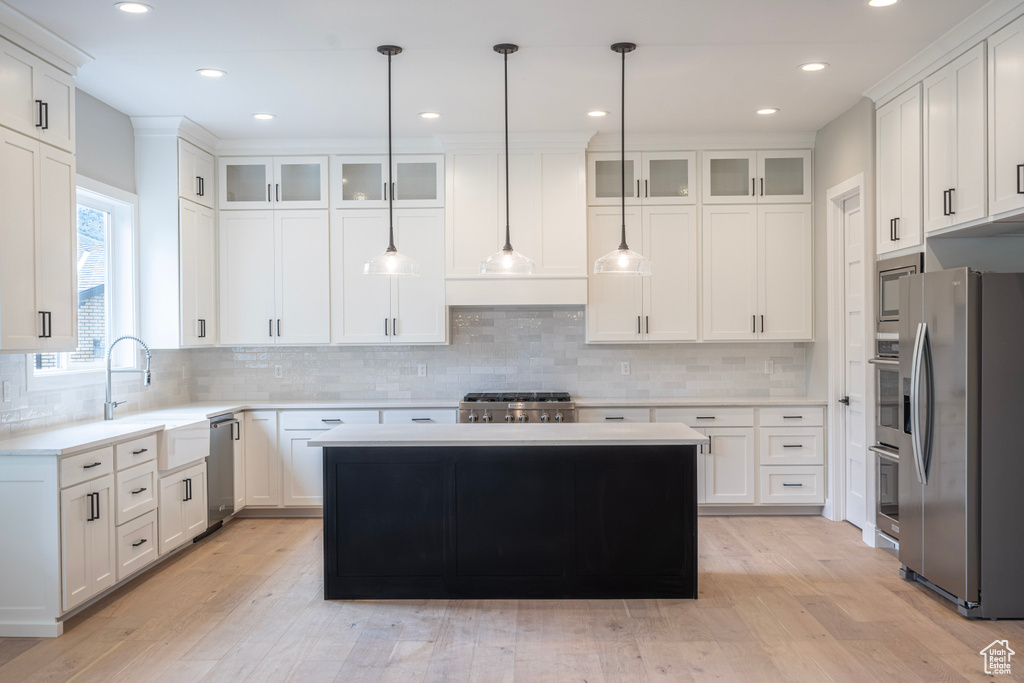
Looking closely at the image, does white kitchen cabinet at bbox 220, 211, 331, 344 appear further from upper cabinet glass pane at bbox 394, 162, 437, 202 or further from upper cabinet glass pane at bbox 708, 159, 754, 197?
upper cabinet glass pane at bbox 708, 159, 754, 197

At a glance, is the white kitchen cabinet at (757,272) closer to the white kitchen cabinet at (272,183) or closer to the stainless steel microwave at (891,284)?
the stainless steel microwave at (891,284)

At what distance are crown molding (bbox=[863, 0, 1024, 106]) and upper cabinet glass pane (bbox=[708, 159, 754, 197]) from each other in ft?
3.72

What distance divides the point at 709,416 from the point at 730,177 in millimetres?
1849

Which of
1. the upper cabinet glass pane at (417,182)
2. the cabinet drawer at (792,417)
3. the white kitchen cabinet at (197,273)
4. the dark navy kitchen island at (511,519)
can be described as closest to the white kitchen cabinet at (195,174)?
the white kitchen cabinet at (197,273)

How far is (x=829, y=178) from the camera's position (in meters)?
5.17

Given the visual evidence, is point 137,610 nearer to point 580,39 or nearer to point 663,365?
point 580,39

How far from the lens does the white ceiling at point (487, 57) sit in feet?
10.8

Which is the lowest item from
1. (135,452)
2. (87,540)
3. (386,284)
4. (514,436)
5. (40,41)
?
(87,540)

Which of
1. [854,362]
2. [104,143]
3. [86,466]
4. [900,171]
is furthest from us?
[854,362]

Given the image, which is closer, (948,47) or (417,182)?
(948,47)

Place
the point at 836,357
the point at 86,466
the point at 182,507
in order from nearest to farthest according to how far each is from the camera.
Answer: the point at 86,466
the point at 182,507
the point at 836,357

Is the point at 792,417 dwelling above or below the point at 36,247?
below

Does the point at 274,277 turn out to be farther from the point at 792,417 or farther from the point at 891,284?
the point at 891,284

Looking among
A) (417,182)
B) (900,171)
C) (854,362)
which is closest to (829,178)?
(900,171)
